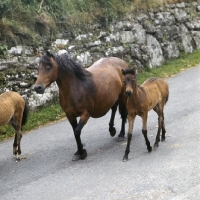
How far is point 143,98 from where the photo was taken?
734cm

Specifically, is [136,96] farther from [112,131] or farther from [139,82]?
[139,82]

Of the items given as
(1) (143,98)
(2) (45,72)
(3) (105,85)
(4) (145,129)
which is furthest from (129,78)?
(2) (45,72)

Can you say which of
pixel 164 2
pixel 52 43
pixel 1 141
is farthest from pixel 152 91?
pixel 164 2

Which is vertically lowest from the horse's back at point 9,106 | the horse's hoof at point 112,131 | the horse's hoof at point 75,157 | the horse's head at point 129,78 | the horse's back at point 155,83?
the horse's hoof at point 112,131

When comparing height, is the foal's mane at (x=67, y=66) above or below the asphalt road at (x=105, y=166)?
above

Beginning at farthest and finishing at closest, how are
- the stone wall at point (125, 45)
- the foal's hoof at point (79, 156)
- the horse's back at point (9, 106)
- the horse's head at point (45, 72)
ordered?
the stone wall at point (125, 45) < the horse's back at point (9, 106) < the foal's hoof at point (79, 156) < the horse's head at point (45, 72)

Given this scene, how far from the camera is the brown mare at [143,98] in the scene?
7.01 metres

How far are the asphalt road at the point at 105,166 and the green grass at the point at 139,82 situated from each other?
15.5 inches

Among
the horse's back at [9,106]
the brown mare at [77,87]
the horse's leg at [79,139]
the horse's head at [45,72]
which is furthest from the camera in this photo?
the horse's back at [9,106]

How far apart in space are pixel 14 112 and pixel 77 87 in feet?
5.11

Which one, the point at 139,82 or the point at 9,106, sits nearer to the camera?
the point at 9,106

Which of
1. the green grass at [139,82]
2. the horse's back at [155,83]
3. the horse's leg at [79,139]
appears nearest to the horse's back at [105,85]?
the horse's leg at [79,139]

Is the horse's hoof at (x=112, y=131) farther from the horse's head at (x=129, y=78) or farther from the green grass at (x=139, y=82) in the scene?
the green grass at (x=139, y=82)

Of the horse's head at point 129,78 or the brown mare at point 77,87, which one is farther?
the brown mare at point 77,87
